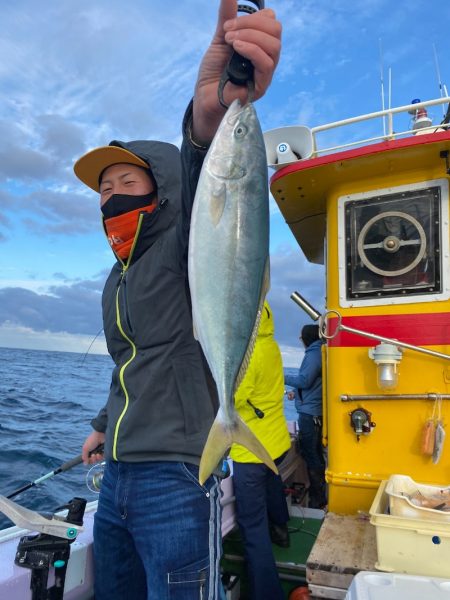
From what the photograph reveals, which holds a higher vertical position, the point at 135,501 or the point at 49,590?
the point at 135,501

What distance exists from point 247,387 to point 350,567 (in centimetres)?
161

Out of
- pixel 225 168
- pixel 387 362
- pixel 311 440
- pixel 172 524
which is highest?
pixel 225 168

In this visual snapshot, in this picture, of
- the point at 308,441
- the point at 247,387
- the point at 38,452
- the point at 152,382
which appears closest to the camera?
the point at 152,382

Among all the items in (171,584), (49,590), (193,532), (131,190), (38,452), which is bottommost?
(38,452)

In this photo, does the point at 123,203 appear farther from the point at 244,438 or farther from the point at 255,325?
the point at 244,438

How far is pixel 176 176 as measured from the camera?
7.21 feet

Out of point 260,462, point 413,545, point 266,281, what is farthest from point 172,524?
point 260,462

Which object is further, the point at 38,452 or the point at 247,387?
the point at 38,452

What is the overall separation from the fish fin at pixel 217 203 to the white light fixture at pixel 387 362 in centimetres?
227

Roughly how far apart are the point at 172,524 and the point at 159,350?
0.71 meters

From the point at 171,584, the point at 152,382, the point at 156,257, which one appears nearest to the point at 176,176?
the point at 156,257

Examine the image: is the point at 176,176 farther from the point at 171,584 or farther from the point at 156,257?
the point at 171,584

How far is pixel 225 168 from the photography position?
4.95 ft

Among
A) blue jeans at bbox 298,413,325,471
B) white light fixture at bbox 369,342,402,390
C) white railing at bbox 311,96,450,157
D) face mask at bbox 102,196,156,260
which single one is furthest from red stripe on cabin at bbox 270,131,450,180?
blue jeans at bbox 298,413,325,471
